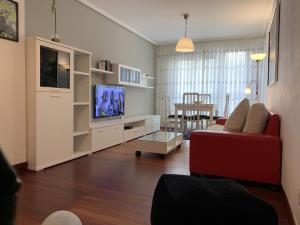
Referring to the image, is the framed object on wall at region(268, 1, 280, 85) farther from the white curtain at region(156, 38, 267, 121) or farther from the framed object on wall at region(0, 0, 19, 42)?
the framed object on wall at region(0, 0, 19, 42)

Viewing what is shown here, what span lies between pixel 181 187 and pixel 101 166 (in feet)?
Result: 6.60

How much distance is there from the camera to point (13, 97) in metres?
2.84

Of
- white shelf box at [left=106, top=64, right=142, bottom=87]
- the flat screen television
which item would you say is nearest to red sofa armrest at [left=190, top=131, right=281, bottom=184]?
the flat screen television

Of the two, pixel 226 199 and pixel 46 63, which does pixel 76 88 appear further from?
pixel 226 199

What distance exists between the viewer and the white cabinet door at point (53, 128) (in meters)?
2.95

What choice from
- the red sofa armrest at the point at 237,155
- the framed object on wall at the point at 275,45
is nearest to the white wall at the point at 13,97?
the red sofa armrest at the point at 237,155

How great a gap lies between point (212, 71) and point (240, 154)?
4619mm

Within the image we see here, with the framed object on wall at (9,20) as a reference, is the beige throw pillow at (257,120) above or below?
below

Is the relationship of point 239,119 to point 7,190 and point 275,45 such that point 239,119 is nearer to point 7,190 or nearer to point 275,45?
point 275,45

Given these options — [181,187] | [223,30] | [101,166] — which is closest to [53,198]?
[101,166]

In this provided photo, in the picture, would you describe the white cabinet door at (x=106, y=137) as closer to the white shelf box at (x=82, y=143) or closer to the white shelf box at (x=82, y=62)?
the white shelf box at (x=82, y=143)

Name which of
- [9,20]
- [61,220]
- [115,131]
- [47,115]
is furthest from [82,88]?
[61,220]

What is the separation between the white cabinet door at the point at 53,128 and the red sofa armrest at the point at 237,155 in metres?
1.75

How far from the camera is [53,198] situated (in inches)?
85.5
